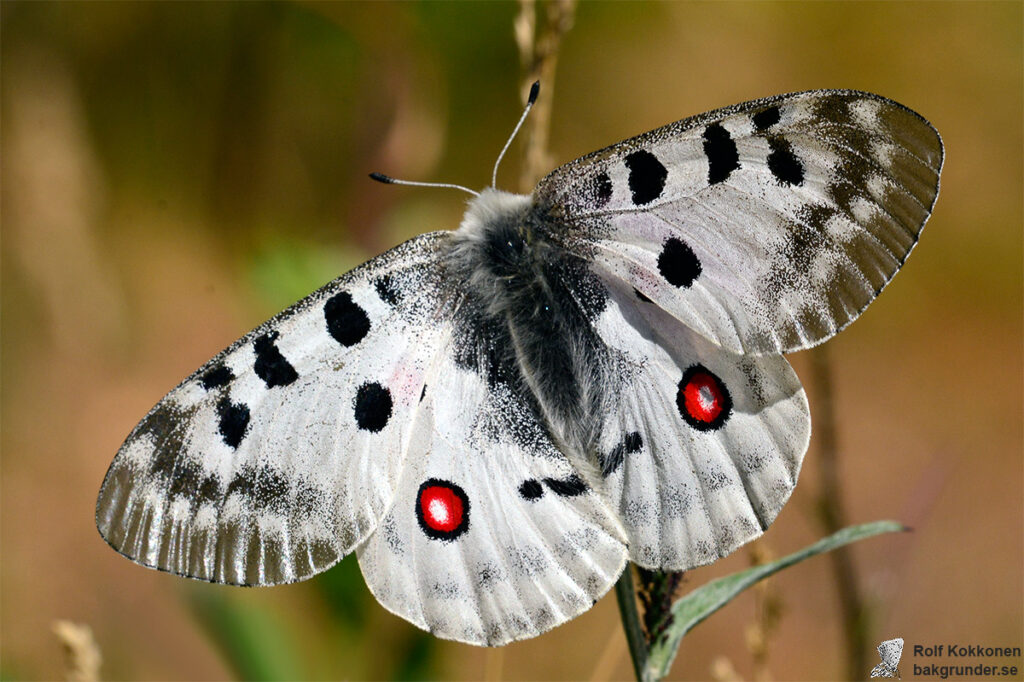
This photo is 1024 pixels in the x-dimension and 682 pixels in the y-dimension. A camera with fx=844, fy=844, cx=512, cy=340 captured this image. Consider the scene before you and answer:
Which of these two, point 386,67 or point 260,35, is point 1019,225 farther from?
point 260,35

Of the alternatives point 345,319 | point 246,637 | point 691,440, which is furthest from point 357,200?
point 691,440

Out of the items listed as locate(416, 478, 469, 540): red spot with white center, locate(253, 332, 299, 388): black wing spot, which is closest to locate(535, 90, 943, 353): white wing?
locate(416, 478, 469, 540): red spot with white center

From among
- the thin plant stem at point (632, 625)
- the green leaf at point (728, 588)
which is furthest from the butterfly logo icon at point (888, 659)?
the thin plant stem at point (632, 625)

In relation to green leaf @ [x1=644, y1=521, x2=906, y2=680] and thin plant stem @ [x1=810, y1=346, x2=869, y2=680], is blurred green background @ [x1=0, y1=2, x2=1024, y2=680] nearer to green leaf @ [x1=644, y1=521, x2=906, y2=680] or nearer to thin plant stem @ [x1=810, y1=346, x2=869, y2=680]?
thin plant stem @ [x1=810, y1=346, x2=869, y2=680]

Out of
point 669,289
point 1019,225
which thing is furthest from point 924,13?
point 669,289

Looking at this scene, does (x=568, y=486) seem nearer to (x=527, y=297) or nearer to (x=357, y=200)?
(x=527, y=297)

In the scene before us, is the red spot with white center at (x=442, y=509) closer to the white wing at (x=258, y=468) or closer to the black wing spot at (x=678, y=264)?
the white wing at (x=258, y=468)
